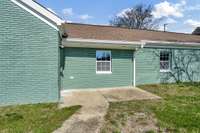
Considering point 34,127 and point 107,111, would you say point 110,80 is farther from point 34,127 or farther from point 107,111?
point 34,127

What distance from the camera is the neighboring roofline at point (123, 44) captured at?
1206 centimetres

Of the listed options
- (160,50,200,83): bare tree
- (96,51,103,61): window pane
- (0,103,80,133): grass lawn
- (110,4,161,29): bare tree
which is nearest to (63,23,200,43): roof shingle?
(96,51,103,61): window pane

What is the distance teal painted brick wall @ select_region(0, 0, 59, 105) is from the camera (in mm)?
9133

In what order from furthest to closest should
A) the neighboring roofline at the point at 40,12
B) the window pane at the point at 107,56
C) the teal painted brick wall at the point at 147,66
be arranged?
the teal painted brick wall at the point at 147,66, the window pane at the point at 107,56, the neighboring roofline at the point at 40,12

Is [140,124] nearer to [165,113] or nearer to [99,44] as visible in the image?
[165,113]

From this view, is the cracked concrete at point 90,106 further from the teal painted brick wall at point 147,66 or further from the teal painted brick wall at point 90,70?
the teal painted brick wall at point 147,66

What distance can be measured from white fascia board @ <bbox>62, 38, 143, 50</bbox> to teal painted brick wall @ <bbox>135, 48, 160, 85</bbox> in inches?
31.0

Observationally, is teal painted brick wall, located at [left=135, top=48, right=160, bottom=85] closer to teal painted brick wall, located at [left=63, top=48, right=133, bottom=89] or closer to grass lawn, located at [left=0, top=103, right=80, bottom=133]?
teal painted brick wall, located at [left=63, top=48, right=133, bottom=89]

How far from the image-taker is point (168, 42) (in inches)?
580

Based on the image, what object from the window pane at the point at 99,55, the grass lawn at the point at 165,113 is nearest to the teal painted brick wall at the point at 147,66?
the window pane at the point at 99,55

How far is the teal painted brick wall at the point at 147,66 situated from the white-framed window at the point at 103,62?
1882 mm

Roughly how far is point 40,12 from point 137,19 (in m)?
38.1

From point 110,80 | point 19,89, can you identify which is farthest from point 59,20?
point 110,80

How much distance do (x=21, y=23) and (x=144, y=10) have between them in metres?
40.2
